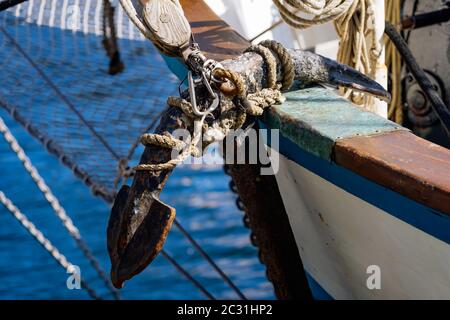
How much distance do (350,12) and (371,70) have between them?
0.24 meters

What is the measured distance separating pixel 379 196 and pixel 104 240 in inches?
149

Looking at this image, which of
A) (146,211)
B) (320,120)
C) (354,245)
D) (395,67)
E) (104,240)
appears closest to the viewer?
(146,211)

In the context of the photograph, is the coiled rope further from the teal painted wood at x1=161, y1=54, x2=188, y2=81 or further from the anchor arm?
the teal painted wood at x1=161, y1=54, x2=188, y2=81

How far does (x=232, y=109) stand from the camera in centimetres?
176

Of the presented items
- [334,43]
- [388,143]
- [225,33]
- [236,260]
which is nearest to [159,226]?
[388,143]

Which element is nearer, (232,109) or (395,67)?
(232,109)

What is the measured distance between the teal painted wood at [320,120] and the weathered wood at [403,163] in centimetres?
4

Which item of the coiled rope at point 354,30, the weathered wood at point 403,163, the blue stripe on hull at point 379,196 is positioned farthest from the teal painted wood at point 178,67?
the weathered wood at point 403,163

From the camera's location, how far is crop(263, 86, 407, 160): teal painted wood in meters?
1.74

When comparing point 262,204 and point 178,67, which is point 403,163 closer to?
point 262,204

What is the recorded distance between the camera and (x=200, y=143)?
172cm

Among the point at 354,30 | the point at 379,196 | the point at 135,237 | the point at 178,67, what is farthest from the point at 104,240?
the point at 379,196

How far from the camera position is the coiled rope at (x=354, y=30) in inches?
80.3

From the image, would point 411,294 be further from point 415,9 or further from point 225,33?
point 415,9
